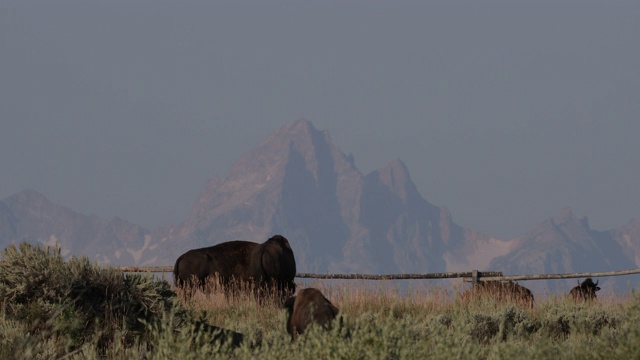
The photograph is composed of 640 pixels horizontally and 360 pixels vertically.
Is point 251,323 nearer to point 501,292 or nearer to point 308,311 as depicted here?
point 308,311

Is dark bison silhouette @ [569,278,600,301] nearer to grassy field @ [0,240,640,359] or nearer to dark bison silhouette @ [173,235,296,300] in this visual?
grassy field @ [0,240,640,359]

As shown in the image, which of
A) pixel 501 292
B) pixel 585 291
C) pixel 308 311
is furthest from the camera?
pixel 585 291

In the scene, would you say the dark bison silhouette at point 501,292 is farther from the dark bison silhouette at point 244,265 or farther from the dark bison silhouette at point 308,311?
the dark bison silhouette at point 308,311

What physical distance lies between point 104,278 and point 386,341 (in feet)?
18.8

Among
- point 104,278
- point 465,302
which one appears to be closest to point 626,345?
point 104,278

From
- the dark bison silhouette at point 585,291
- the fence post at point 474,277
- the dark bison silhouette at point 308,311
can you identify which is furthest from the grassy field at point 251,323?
the fence post at point 474,277

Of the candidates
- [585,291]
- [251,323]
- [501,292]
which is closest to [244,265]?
[501,292]

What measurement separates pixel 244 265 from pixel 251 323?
8285mm

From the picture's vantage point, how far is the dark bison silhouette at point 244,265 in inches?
777

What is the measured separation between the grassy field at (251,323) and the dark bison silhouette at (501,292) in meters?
1.37

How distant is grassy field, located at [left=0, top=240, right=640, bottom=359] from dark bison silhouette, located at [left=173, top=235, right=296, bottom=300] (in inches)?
23.6

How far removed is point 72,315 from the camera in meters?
12.7

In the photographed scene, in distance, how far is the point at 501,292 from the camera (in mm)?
22406

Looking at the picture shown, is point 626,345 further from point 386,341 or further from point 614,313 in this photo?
point 614,313
